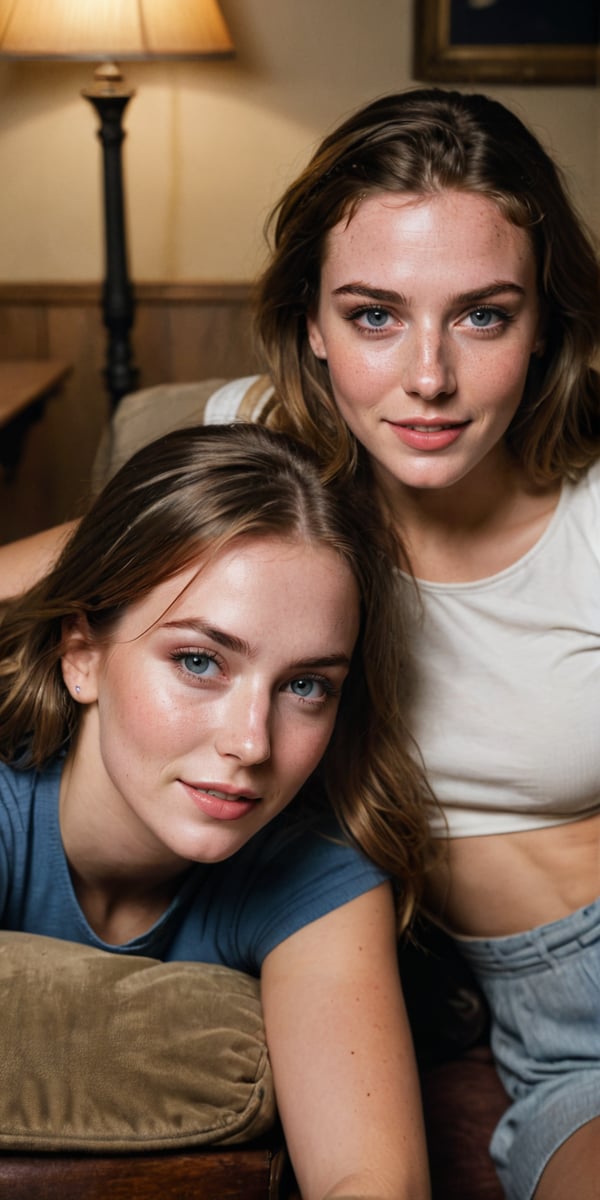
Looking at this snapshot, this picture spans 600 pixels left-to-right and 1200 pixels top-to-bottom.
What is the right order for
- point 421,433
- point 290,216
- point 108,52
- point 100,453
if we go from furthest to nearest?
point 108,52 < point 100,453 < point 290,216 < point 421,433

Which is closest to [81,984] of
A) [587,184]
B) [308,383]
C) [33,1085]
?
[33,1085]

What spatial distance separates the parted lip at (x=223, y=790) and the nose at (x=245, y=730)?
2cm

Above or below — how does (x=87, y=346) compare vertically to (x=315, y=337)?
below

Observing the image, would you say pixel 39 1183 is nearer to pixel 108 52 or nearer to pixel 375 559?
pixel 375 559

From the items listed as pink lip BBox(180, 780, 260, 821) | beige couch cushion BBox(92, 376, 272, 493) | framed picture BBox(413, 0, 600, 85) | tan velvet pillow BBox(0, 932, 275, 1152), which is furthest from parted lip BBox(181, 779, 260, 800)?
framed picture BBox(413, 0, 600, 85)

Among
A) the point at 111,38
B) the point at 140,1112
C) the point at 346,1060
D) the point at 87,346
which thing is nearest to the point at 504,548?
the point at 346,1060

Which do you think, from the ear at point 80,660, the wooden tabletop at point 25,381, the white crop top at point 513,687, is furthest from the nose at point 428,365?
the wooden tabletop at point 25,381

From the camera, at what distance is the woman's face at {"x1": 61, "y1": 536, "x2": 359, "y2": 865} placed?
3.12 ft

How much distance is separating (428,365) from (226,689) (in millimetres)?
318

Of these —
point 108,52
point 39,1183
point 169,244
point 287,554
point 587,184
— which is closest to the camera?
point 39,1183

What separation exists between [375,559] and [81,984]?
412mm

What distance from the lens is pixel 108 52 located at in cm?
224

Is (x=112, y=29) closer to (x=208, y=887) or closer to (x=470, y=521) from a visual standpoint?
(x=470, y=521)

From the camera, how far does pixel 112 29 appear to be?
2.25m
